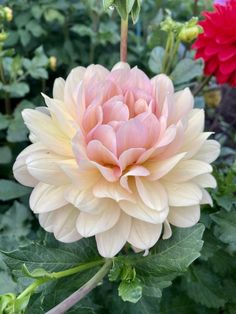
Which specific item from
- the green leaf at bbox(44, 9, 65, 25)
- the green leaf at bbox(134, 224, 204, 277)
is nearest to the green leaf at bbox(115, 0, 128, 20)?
the green leaf at bbox(134, 224, 204, 277)

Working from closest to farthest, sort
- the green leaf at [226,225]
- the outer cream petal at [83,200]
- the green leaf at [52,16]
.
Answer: the outer cream petal at [83,200] → the green leaf at [226,225] → the green leaf at [52,16]

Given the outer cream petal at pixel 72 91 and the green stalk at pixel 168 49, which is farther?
the green stalk at pixel 168 49

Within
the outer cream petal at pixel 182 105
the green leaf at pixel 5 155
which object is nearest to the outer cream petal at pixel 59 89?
the outer cream petal at pixel 182 105

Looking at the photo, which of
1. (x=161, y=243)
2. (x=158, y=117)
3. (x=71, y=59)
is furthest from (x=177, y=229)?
(x=71, y=59)

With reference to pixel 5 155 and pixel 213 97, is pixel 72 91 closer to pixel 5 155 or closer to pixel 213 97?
pixel 5 155

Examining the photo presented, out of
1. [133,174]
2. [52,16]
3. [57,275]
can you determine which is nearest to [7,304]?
[57,275]

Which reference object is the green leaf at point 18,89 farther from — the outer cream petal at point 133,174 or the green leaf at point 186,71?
the outer cream petal at point 133,174

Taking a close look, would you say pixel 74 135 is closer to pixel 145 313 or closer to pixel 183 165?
pixel 183 165
